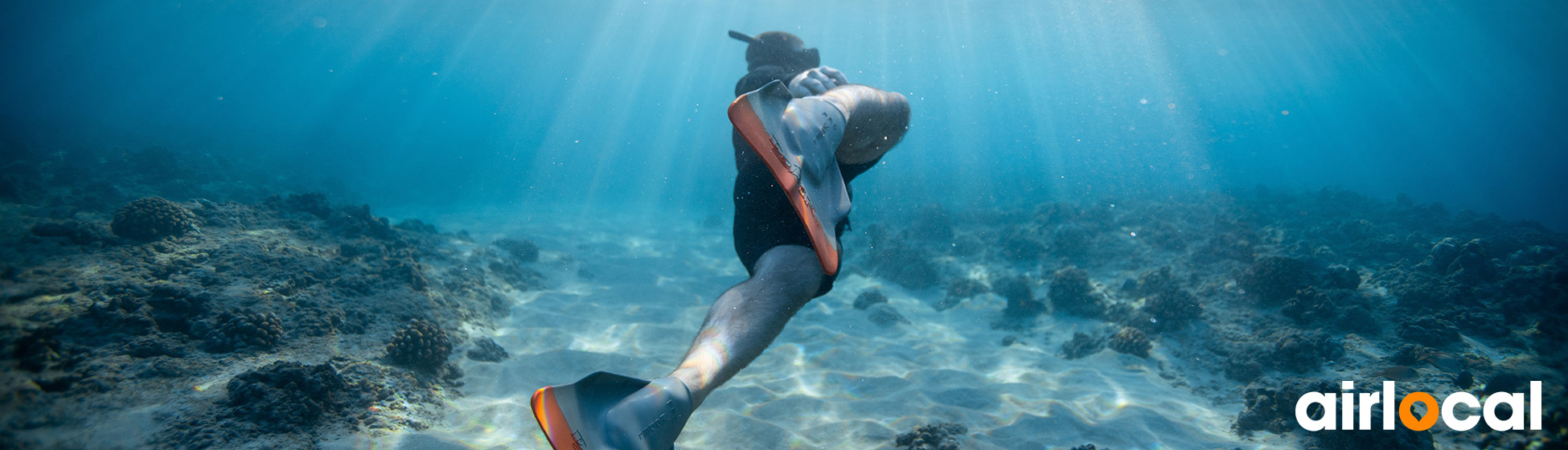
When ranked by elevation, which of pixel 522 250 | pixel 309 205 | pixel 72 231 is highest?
pixel 522 250

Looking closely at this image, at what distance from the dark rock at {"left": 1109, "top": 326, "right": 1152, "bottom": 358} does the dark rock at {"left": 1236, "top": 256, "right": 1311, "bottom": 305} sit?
8.46ft

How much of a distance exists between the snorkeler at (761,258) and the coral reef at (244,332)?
199 inches

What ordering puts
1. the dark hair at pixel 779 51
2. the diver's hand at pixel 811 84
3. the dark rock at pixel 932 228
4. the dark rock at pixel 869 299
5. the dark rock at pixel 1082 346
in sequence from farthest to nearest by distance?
1. the dark rock at pixel 932 228
2. the dark rock at pixel 869 299
3. the dark rock at pixel 1082 346
4. the dark hair at pixel 779 51
5. the diver's hand at pixel 811 84

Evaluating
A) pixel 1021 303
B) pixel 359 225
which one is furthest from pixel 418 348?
pixel 1021 303

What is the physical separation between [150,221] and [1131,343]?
1326cm

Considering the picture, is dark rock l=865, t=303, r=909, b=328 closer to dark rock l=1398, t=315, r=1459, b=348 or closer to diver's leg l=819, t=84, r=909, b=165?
diver's leg l=819, t=84, r=909, b=165

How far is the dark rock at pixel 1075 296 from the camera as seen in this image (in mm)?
8961

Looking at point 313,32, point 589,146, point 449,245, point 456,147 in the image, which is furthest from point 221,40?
point 449,245

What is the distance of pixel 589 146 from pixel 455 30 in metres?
46.4

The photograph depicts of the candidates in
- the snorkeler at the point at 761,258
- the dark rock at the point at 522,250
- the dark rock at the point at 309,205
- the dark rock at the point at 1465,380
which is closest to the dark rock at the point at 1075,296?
the dark rock at the point at 1465,380

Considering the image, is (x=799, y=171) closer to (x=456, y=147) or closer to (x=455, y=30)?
(x=455, y=30)

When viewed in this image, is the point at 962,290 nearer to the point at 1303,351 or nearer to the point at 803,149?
the point at 1303,351

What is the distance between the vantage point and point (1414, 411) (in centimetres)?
468

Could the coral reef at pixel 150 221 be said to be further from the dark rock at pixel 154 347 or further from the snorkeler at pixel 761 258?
the snorkeler at pixel 761 258
